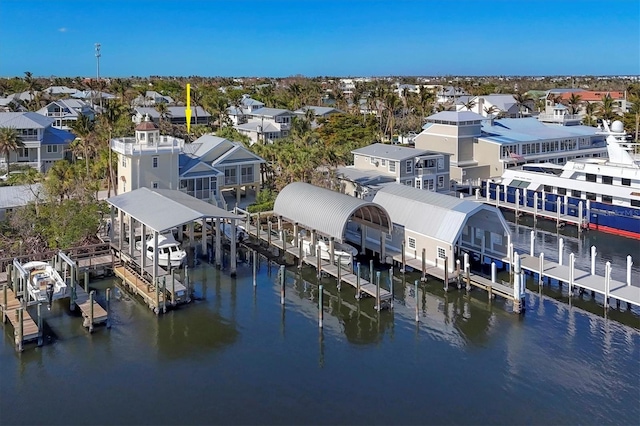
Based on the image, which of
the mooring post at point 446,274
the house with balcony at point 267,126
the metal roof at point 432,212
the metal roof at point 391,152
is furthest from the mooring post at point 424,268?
the house with balcony at point 267,126

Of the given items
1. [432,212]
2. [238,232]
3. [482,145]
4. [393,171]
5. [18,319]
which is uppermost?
[482,145]

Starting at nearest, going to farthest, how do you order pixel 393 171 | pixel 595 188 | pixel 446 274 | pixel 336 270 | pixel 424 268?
1. pixel 446 274
2. pixel 424 268
3. pixel 336 270
4. pixel 595 188
5. pixel 393 171

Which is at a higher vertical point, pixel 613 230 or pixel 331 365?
pixel 613 230

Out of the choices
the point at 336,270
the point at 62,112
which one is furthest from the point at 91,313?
the point at 62,112

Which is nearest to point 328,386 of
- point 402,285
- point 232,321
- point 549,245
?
point 232,321

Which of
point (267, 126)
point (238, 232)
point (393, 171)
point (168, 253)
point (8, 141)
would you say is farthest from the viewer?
point (267, 126)

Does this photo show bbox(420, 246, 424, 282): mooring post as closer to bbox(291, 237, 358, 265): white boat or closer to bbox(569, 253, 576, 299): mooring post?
bbox(291, 237, 358, 265): white boat

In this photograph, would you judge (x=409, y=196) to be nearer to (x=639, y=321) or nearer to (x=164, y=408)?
(x=639, y=321)

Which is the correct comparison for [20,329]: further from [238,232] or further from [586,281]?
[586,281]
